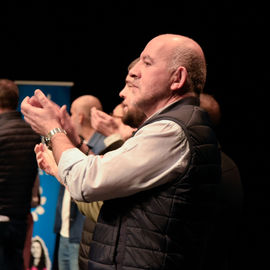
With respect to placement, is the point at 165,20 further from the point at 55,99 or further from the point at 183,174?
the point at 183,174

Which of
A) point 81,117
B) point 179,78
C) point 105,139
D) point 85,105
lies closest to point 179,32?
point 85,105

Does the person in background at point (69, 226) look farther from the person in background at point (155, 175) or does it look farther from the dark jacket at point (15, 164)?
the person in background at point (155, 175)

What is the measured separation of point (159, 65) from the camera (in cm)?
146

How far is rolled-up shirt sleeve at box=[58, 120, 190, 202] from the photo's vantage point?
4.23 feet

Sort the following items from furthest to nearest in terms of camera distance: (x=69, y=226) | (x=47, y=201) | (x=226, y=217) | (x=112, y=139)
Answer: (x=47, y=201)
(x=69, y=226)
(x=112, y=139)
(x=226, y=217)

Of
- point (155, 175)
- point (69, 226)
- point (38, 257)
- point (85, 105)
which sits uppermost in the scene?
point (155, 175)

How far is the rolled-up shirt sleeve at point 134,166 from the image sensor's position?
4.23 ft

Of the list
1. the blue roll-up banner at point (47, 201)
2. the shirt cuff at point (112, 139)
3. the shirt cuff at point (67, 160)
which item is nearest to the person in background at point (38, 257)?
the blue roll-up banner at point (47, 201)

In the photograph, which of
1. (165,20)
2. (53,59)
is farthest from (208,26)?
(53,59)

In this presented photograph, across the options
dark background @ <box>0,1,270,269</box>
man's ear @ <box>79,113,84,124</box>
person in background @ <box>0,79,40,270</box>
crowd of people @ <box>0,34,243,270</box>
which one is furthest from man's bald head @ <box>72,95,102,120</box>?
crowd of people @ <box>0,34,243,270</box>

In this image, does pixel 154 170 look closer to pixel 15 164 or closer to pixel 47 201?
pixel 15 164

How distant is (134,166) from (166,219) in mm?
182

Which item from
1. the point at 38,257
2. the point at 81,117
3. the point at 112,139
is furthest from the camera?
the point at 38,257

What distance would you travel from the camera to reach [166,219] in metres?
1.33
